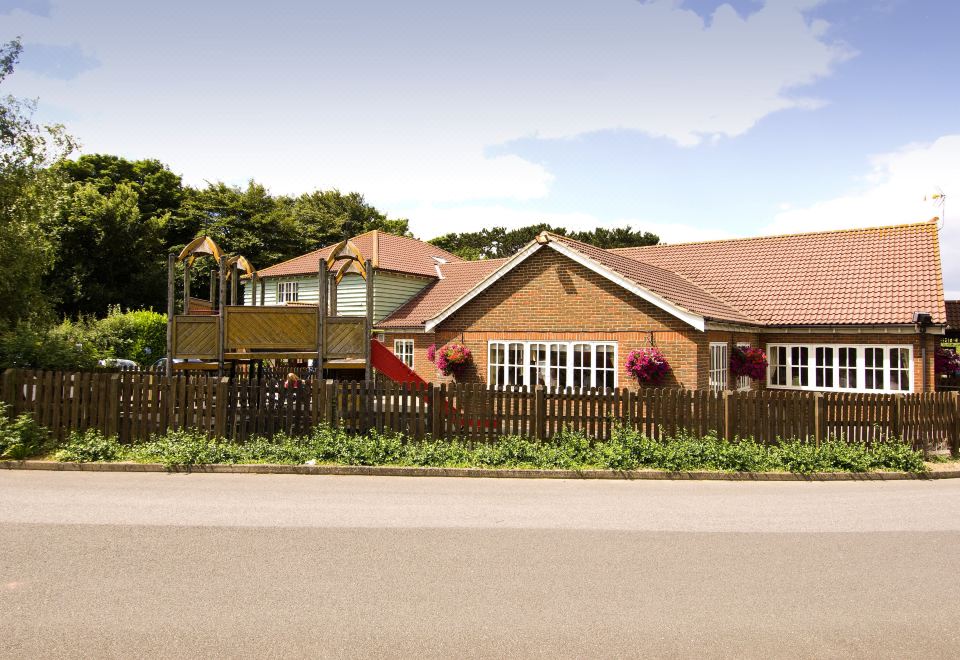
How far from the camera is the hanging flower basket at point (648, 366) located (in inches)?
592

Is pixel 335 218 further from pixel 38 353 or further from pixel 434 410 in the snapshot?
pixel 434 410

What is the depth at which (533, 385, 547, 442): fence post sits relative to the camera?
11562mm

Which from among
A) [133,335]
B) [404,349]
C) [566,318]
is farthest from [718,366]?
[133,335]

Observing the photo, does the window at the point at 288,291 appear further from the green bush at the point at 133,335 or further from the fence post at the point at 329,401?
the fence post at the point at 329,401

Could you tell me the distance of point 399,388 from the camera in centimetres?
1182

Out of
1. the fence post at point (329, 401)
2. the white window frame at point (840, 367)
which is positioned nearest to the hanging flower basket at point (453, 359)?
the fence post at point (329, 401)

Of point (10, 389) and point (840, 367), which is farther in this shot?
point (840, 367)

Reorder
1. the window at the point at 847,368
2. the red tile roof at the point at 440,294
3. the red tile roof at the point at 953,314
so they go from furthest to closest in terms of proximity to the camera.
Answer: the red tile roof at the point at 440,294 < the red tile roof at the point at 953,314 < the window at the point at 847,368

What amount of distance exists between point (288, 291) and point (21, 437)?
2142 centimetres

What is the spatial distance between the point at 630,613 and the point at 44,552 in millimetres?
5609

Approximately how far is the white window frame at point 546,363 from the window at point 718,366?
2349 millimetres

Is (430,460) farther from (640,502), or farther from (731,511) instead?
(731,511)

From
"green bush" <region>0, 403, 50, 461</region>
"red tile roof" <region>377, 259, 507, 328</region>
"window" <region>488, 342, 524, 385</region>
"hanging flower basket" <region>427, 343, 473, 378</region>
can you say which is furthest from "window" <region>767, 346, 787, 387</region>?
"green bush" <region>0, 403, 50, 461</region>

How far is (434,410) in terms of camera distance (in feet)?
38.3
